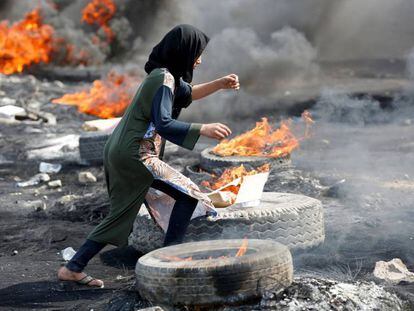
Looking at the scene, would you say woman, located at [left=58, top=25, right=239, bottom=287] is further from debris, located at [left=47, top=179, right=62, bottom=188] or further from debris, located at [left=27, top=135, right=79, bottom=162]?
debris, located at [left=27, top=135, right=79, bottom=162]

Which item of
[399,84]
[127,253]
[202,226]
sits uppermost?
[399,84]

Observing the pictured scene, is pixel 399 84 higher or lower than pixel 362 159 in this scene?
higher

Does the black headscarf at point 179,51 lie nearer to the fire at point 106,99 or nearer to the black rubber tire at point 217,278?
the black rubber tire at point 217,278

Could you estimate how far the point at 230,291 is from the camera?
4090 mm

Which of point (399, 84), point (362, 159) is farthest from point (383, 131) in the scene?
point (399, 84)

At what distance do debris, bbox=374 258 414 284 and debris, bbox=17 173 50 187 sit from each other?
226 inches

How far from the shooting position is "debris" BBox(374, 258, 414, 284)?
16.0 ft

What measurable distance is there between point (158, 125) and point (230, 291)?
127cm

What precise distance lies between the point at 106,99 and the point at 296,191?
905 centimetres

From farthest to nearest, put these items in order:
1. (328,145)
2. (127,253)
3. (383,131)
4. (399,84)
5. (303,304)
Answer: (399,84) → (383,131) → (328,145) → (127,253) → (303,304)

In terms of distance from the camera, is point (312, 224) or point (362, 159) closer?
point (312, 224)

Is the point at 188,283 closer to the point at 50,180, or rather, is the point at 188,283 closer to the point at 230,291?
the point at 230,291

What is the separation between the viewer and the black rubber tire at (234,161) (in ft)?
25.9

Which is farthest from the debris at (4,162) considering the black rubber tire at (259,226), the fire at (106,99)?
the black rubber tire at (259,226)
